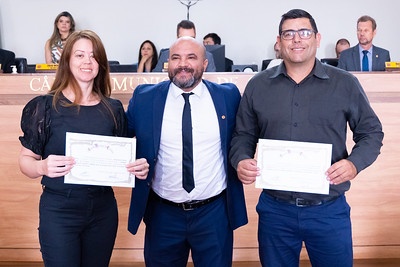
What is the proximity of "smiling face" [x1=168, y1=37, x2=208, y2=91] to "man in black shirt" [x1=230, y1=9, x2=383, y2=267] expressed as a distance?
0.30 m

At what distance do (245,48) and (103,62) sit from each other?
541 centimetres

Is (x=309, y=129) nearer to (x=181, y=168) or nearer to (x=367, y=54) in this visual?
(x=181, y=168)

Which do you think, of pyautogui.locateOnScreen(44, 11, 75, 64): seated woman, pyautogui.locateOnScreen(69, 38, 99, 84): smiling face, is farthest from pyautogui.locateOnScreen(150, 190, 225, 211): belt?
pyautogui.locateOnScreen(44, 11, 75, 64): seated woman

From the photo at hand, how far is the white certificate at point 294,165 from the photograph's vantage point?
198 cm

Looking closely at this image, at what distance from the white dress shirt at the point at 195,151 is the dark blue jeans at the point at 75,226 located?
→ 1.03 ft

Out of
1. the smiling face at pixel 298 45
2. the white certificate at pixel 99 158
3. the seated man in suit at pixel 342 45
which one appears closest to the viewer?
the white certificate at pixel 99 158

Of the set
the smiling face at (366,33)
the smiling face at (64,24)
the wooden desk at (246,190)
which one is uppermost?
the smiling face at (64,24)

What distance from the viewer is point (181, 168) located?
2227mm

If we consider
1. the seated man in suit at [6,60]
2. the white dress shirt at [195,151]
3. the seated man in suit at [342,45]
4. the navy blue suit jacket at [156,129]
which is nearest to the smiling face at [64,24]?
the seated man in suit at [6,60]

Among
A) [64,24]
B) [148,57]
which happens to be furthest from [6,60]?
[148,57]

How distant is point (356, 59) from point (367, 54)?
0.63ft

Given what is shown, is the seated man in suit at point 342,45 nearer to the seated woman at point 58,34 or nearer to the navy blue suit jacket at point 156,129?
the seated woman at point 58,34

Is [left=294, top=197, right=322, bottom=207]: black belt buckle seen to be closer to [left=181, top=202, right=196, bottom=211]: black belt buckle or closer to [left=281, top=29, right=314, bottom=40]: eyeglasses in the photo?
[left=181, top=202, right=196, bottom=211]: black belt buckle

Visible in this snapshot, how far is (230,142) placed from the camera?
228 cm
